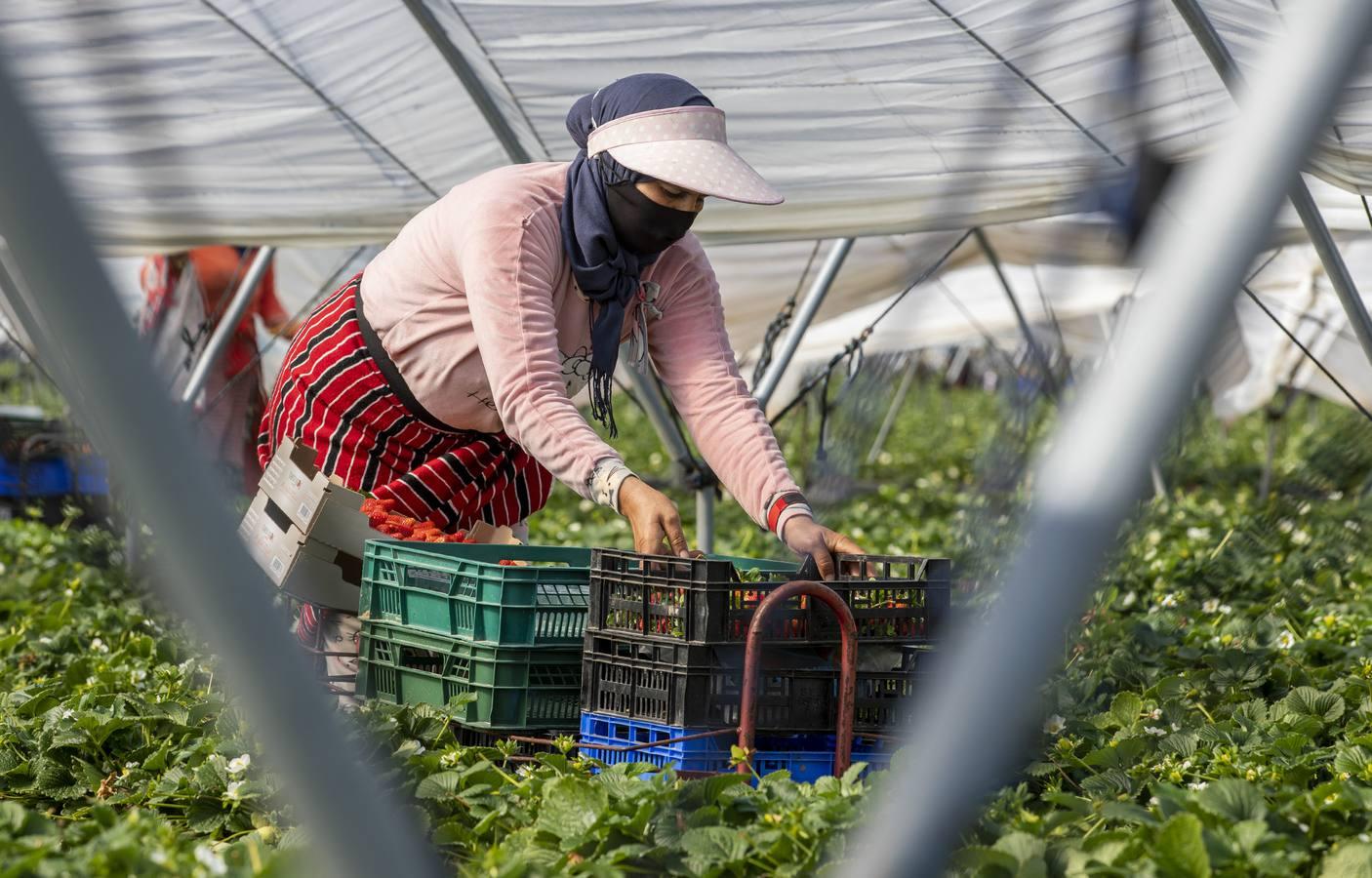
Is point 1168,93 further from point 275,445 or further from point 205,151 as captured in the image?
point 205,151

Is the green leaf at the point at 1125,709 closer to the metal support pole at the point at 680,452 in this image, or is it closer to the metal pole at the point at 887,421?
the metal support pole at the point at 680,452

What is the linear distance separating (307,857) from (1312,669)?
2.40 metres

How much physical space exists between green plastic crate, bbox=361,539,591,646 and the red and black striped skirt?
0.36 m

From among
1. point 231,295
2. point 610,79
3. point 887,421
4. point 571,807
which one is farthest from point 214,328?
point 887,421

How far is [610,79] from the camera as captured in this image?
4.39 meters

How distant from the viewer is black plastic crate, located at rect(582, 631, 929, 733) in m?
2.31

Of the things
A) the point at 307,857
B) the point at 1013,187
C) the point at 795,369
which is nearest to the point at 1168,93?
the point at 1013,187

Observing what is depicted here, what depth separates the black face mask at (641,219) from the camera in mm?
2695

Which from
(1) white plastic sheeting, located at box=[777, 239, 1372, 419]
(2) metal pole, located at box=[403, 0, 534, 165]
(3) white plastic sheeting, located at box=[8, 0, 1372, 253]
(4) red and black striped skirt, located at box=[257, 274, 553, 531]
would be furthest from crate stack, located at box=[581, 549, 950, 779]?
(1) white plastic sheeting, located at box=[777, 239, 1372, 419]

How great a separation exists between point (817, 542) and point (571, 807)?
706 mm

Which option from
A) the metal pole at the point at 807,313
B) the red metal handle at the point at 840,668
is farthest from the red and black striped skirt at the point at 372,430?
the metal pole at the point at 807,313

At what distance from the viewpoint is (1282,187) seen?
1.40 meters

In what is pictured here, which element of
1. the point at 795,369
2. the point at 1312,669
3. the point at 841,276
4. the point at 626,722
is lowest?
the point at 626,722

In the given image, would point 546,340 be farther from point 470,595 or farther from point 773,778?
point 773,778
